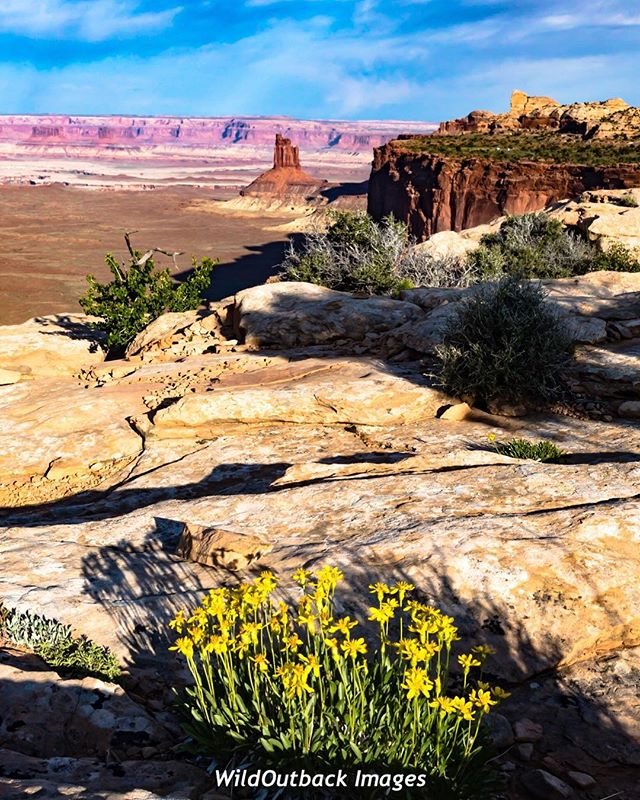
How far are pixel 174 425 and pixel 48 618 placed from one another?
185 inches

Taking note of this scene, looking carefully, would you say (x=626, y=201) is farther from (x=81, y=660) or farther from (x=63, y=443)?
(x=81, y=660)

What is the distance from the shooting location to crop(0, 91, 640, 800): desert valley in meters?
2.76

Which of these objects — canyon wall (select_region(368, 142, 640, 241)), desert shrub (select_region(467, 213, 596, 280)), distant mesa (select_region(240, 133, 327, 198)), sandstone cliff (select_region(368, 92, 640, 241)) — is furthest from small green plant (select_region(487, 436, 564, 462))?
distant mesa (select_region(240, 133, 327, 198))

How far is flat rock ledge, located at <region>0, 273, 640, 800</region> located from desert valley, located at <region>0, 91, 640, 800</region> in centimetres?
2

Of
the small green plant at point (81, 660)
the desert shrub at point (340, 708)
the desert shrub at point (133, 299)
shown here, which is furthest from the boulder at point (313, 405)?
the desert shrub at point (133, 299)

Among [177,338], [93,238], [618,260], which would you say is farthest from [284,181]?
[177,338]

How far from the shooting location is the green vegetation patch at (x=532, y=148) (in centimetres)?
4106

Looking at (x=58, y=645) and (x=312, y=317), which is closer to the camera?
(x=58, y=645)

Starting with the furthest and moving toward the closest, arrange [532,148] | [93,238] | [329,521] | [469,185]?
1. [93,238]
2. [532,148]
3. [469,185]
4. [329,521]

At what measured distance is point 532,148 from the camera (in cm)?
4728

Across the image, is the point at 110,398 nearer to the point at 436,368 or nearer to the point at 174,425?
the point at 174,425

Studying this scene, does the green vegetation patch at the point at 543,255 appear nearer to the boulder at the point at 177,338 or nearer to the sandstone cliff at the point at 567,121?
the boulder at the point at 177,338

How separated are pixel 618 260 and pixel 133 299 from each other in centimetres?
1439

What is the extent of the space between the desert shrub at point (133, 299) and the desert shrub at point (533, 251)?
835cm
